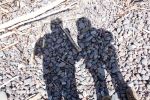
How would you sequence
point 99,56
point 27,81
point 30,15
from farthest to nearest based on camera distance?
1. point 30,15
2. point 99,56
3. point 27,81

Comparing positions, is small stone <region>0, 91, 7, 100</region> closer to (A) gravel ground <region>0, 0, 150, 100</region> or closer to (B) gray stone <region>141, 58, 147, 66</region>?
(A) gravel ground <region>0, 0, 150, 100</region>

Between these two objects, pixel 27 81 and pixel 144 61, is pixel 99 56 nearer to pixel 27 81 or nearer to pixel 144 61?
pixel 144 61

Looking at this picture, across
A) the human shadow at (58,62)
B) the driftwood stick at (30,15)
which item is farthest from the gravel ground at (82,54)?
the driftwood stick at (30,15)

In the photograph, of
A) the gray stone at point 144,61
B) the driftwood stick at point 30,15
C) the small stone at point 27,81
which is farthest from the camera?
the driftwood stick at point 30,15

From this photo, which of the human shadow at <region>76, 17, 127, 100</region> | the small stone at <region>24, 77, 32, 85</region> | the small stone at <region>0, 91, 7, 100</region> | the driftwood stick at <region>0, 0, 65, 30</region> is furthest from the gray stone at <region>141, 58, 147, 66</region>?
the small stone at <region>0, 91, 7, 100</region>

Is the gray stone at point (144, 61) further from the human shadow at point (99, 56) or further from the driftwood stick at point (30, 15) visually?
the driftwood stick at point (30, 15)

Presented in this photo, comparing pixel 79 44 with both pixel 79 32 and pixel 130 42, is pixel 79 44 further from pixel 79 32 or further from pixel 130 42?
pixel 130 42

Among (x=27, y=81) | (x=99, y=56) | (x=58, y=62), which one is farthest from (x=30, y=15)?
(x=99, y=56)

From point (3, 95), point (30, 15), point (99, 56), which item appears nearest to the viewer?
point (3, 95)
